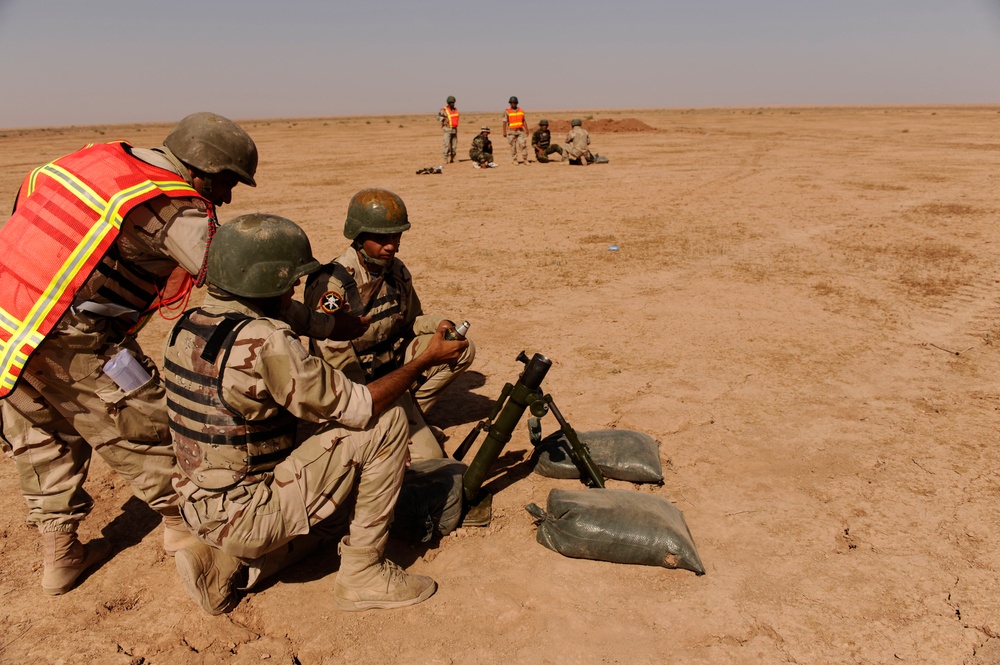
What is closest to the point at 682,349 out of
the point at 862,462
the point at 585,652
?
the point at 862,462

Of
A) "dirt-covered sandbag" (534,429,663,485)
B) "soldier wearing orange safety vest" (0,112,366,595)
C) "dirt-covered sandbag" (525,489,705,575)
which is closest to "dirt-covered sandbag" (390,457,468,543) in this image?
"dirt-covered sandbag" (525,489,705,575)

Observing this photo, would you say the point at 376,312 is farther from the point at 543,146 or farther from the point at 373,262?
the point at 543,146

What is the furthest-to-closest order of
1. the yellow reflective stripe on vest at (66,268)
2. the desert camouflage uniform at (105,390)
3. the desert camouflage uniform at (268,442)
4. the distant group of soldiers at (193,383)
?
the desert camouflage uniform at (105,390), the yellow reflective stripe on vest at (66,268), the distant group of soldiers at (193,383), the desert camouflage uniform at (268,442)

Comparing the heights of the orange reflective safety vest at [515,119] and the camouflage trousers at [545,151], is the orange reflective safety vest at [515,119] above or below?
above

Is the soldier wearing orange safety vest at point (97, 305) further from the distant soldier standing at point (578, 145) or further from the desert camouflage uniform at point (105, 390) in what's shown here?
the distant soldier standing at point (578, 145)

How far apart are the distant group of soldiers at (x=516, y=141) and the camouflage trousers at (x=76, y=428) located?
53.7ft

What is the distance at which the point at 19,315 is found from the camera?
3.13 meters

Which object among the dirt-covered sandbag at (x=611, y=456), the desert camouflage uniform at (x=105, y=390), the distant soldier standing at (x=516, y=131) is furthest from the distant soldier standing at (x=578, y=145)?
the desert camouflage uniform at (x=105, y=390)

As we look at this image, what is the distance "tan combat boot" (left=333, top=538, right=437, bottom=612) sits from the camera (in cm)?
327

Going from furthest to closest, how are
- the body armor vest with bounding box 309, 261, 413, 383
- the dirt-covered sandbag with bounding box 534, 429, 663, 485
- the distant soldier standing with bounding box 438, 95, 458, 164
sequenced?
the distant soldier standing with bounding box 438, 95, 458, 164
the body armor vest with bounding box 309, 261, 413, 383
the dirt-covered sandbag with bounding box 534, 429, 663, 485

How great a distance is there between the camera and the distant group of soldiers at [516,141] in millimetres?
19219

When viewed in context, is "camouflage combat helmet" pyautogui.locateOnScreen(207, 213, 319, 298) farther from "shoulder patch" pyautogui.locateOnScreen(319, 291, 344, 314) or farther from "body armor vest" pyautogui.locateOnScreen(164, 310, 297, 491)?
"shoulder patch" pyautogui.locateOnScreen(319, 291, 344, 314)

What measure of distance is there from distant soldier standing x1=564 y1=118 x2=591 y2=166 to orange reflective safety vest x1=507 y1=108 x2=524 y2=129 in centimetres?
148

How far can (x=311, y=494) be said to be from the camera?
3141 millimetres
